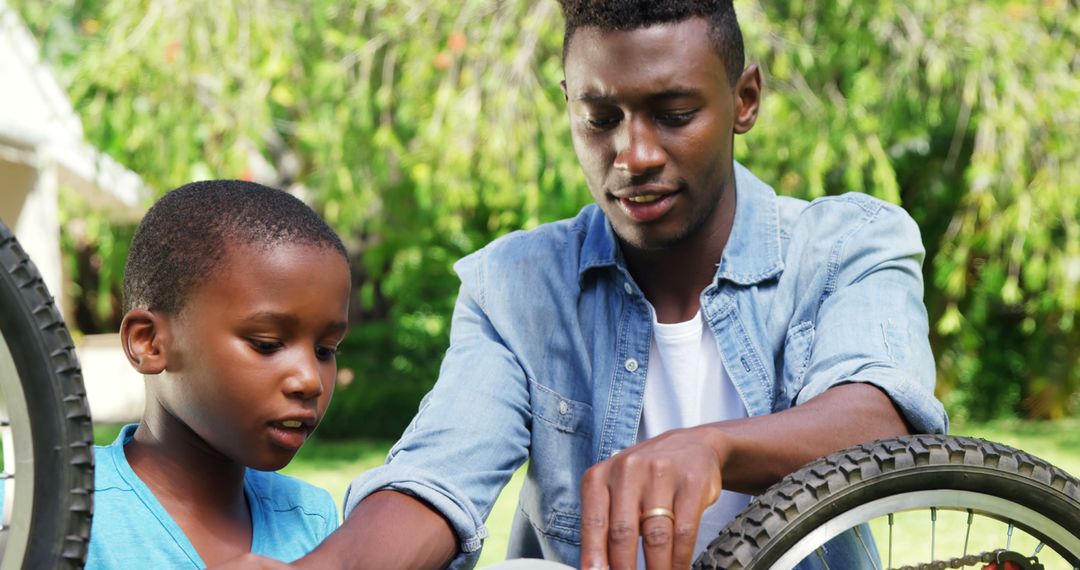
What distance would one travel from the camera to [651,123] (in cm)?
194

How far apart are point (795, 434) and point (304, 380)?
2.12ft

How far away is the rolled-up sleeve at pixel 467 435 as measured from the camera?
5.66 ft

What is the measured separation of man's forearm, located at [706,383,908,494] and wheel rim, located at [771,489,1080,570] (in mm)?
148

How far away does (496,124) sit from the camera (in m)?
6.31

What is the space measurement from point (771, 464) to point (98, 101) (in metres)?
5.55

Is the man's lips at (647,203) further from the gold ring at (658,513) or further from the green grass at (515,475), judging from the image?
the green grass at (515,475)

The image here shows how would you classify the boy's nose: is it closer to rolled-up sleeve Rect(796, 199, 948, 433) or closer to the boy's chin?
the boy's chin

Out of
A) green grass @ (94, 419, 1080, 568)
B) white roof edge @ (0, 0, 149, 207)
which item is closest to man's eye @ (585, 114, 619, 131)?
green grass @ (94, 419, 1080, 568)

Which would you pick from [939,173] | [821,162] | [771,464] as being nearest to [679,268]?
[771,464]

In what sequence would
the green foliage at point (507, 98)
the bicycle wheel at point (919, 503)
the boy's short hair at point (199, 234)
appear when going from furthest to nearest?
the green foliage at point (507, 98) → the boy's short hair at point (199, 234) → the bicycle wheel at point (919, 503)

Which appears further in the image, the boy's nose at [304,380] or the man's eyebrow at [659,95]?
the man's eyebrow at [659,95]

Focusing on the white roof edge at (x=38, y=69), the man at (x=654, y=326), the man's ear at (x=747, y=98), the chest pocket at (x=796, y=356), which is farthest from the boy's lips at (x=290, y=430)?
the white roof edge at (x=38, y=69)

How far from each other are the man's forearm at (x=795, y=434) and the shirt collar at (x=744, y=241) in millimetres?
455

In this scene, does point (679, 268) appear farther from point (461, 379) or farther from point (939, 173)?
point (939, 173)
